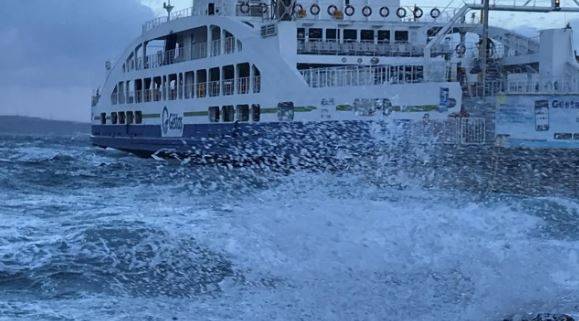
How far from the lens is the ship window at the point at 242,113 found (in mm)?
33375

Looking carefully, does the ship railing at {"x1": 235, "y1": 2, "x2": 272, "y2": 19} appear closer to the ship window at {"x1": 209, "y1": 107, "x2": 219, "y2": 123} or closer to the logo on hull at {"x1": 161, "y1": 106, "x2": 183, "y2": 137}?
the ship window at {"x1": 209, "y1": 107, "x2": 219, "y2": 123}

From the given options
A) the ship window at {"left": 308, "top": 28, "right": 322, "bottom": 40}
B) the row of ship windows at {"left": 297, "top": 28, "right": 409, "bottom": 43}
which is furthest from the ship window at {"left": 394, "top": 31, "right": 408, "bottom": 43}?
the ship window at {"left": 308, "top": 28, "right": 322, "bottom": 40}

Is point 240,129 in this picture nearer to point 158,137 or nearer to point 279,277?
point 158,137

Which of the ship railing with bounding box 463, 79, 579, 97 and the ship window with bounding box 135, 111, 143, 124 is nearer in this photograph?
the ship railing with bounding box 463, 79, 579, 97

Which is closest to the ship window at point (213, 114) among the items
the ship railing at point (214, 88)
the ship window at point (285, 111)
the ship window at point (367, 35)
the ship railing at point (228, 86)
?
the ship railing at point (214, 88)

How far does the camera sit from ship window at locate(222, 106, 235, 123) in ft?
113

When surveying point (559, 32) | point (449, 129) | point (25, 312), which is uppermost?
point (559, 32)

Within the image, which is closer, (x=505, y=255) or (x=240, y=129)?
(x=505, y=255)

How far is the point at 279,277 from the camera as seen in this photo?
30.4 ft

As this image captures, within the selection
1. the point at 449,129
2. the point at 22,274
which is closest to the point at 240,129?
the point at 449,129

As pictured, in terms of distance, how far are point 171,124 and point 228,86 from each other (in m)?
5.34

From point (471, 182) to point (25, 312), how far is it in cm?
1420

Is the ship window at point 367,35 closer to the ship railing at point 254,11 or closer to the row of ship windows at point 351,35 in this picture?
the row of ship windows at point 351,35

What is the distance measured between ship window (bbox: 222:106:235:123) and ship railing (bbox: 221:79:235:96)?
61 centimetres
